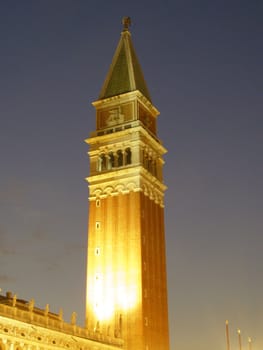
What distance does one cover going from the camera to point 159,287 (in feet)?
246

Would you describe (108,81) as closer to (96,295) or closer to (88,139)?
(88,139)

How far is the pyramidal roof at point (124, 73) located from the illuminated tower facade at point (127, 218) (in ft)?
0.54

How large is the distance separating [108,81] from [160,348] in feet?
128

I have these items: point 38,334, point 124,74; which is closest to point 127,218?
point 124,74

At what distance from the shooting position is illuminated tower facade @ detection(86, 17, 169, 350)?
70.0m

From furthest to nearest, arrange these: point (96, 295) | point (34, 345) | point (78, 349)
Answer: point (96, 295), point (78, 349), point (34, 345)

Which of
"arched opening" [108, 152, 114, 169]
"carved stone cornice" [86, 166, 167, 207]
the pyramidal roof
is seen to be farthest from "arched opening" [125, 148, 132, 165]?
the pyramidal roof

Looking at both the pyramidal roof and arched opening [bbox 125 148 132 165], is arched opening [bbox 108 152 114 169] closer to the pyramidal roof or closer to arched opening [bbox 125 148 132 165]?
arched opening [bbox 125 148 132 165]

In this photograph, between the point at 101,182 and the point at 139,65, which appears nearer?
the point at 101,182

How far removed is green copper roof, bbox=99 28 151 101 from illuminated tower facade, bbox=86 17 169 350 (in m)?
0.16

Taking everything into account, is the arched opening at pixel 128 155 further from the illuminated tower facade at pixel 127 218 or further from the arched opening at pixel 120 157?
the arched opening at pixel 120 157

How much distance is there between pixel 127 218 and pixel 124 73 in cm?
2326

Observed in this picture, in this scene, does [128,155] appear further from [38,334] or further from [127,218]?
[38,334]

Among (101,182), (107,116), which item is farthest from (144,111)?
(101,182)
